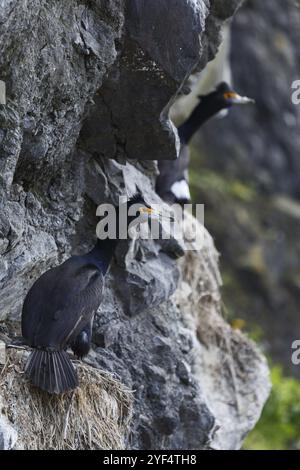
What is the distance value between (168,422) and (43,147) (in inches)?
107

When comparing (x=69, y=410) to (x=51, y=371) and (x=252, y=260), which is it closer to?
(x=51, y=371)

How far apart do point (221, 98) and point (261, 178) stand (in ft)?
26.1

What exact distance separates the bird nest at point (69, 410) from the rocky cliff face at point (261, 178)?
29.9 ft

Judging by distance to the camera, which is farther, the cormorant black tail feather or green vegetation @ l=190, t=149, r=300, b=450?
green vegetation @ l=190, t=149, r=300, b=450

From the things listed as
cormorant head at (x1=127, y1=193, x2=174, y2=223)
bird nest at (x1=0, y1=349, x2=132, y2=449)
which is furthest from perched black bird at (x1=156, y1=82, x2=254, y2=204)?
bird nest at (x1=0, y1=349, x2=132, y2=449)

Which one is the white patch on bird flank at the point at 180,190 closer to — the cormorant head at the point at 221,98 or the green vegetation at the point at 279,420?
the cormorant head at the point at 221,98

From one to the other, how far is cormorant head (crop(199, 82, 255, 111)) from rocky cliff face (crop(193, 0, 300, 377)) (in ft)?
19.9

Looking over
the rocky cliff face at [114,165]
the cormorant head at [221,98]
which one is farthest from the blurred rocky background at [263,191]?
the rocky cliff face at [114,165]

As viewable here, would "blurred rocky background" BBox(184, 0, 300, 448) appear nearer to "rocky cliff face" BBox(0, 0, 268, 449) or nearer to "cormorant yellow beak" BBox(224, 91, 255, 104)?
"cormorant yellow beak" BBox(224, 91, 255, 104)

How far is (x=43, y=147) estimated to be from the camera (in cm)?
727

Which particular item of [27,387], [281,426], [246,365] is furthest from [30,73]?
[281,426]

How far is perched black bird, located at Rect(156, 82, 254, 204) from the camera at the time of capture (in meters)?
10.1

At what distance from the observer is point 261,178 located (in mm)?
18531
